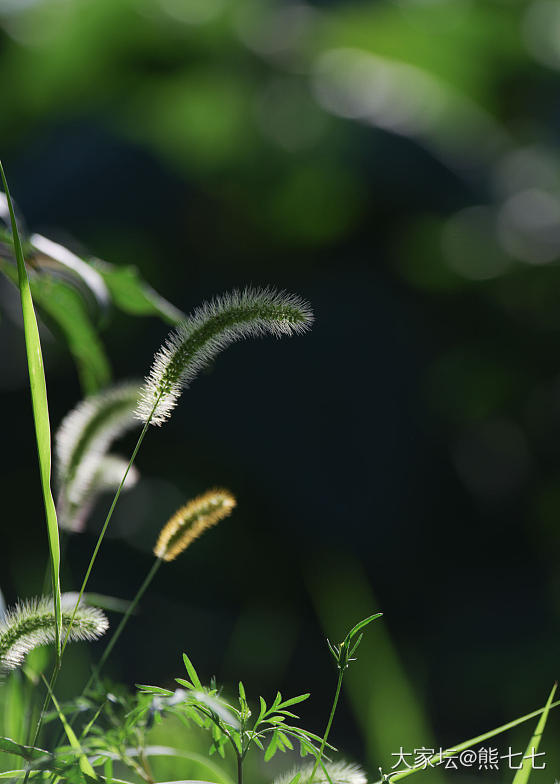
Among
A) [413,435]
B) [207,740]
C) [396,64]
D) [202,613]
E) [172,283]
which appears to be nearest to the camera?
[207,740]

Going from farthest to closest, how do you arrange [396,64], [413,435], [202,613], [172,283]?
[396,64]
[172,283]
[413,435]
[202,613]

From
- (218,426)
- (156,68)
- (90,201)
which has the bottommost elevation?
(218,426)

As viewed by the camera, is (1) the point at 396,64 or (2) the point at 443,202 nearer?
(2) the point at 443,202

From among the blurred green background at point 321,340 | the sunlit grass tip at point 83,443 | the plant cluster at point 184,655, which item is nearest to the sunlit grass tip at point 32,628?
the plant cluster at point 184,655

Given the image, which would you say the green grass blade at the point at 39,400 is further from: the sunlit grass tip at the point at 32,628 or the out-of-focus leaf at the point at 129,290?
the out-of-focus leaf at the point at 129,290

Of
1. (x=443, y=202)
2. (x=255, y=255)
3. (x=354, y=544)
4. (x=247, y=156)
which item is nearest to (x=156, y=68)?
(x=247, y=156)

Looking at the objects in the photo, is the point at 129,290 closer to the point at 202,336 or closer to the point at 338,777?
the point at 202,336

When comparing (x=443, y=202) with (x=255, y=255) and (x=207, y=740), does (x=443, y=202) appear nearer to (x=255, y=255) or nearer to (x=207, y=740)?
(x=255, y=255)

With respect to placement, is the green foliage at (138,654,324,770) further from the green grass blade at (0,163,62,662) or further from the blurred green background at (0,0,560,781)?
the blurred green background at (0,0,560,781)
